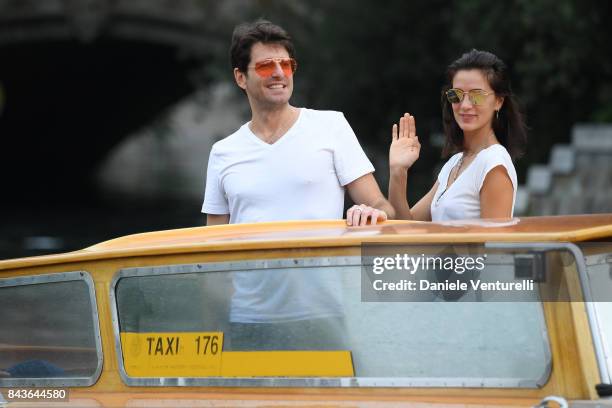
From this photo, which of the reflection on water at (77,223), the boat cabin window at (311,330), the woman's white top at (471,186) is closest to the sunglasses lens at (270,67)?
the woman's white top at (471,186)

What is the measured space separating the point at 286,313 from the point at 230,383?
26 centimetres

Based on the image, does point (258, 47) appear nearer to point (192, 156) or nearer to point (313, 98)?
point (313, 98)

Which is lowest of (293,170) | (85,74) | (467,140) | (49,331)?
(49,331)

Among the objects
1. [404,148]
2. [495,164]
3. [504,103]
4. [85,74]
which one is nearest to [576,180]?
[504,103]

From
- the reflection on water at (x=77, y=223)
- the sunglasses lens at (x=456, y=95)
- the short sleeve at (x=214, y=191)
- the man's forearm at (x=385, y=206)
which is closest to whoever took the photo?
the man's forearm at (x=385, y=206)

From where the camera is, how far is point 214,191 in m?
5.09

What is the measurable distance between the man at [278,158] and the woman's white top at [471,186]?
23cm

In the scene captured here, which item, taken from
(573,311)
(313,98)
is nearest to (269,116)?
(573,311)

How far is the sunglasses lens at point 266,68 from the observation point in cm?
500

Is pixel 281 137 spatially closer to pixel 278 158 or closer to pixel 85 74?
pixel 278 158

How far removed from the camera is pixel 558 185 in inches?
627

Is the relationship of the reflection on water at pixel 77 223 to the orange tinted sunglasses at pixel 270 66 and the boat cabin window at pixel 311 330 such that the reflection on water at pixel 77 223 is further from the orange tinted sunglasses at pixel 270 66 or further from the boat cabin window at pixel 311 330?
the boat cabin window at pixel 311 330

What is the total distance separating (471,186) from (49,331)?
158 centimetres

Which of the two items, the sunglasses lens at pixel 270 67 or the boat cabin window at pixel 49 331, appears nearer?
the boat cabin window at pixel 49 331
